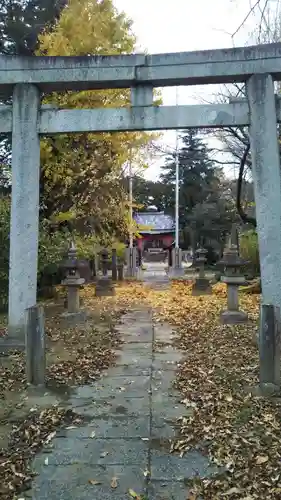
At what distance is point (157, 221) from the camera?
44500 mm

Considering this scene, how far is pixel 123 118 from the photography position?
7129mm

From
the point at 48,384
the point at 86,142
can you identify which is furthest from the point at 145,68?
the point at 86,142

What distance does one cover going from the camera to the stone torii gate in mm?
6781

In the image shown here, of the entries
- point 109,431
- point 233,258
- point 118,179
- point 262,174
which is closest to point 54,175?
point 118,179

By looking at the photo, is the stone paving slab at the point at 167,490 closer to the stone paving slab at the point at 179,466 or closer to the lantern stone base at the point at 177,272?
the stone paving slab at the point at 179,466

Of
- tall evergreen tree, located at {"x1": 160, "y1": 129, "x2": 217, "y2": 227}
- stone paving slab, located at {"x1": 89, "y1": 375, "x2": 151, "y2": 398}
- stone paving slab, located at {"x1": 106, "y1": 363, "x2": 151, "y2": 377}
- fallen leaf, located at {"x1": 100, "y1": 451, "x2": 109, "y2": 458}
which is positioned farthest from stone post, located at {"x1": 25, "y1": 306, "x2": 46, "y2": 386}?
tall evergreen tree, located at {"x1": 160, "y1": 129, "x2": 217, "y2": 227}

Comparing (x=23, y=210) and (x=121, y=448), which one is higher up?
(x=23, y=210)

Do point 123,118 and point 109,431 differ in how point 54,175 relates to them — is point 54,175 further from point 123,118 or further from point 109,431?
point 109,431

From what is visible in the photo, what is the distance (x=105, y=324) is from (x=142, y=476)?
6379 mm

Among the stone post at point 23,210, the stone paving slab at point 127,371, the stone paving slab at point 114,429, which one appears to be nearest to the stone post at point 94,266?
the stone post at point 23,210

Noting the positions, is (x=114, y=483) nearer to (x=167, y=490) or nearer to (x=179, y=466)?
(x=167, y=490)

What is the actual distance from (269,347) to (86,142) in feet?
37.2

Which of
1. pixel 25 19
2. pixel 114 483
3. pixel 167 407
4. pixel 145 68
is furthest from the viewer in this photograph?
pixel 25 19

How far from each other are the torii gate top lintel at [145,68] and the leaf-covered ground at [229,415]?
4315mm
